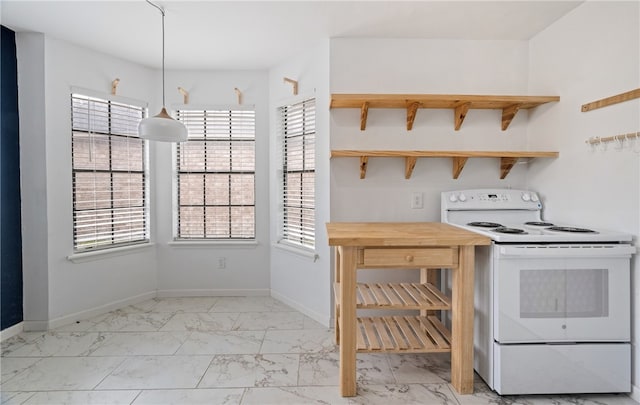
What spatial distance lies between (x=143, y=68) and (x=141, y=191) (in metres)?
1.25

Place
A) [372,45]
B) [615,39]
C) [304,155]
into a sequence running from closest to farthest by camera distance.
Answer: [615,39] < [372,45] < [304,155]

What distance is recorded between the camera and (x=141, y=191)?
125 inches

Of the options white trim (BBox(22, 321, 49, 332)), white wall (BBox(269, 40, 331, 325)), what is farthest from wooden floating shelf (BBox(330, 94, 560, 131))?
white trim (BBox(22, 321, 49, 332))

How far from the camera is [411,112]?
7.64ft

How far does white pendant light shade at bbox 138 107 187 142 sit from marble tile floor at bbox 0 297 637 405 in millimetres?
1533

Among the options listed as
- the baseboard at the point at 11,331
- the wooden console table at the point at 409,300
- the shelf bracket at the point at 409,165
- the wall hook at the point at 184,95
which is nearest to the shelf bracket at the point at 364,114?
the shelf bracket at the point at 409,165

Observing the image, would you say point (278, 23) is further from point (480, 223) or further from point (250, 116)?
point (480, 223)

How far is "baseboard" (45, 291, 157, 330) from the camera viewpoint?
259 centimetres

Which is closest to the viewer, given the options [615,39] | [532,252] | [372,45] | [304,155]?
[532,252]

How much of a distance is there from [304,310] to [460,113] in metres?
2.15

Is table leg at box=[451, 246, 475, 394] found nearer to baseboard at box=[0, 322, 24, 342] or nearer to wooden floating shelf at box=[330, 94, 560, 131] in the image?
wooden floating shelf at box=[330, 94, 560, 131]

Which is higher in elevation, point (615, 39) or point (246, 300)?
point (615, 39)

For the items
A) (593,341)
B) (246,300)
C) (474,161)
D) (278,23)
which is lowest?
(246,300)

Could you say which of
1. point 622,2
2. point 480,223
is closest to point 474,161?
point 480,223
